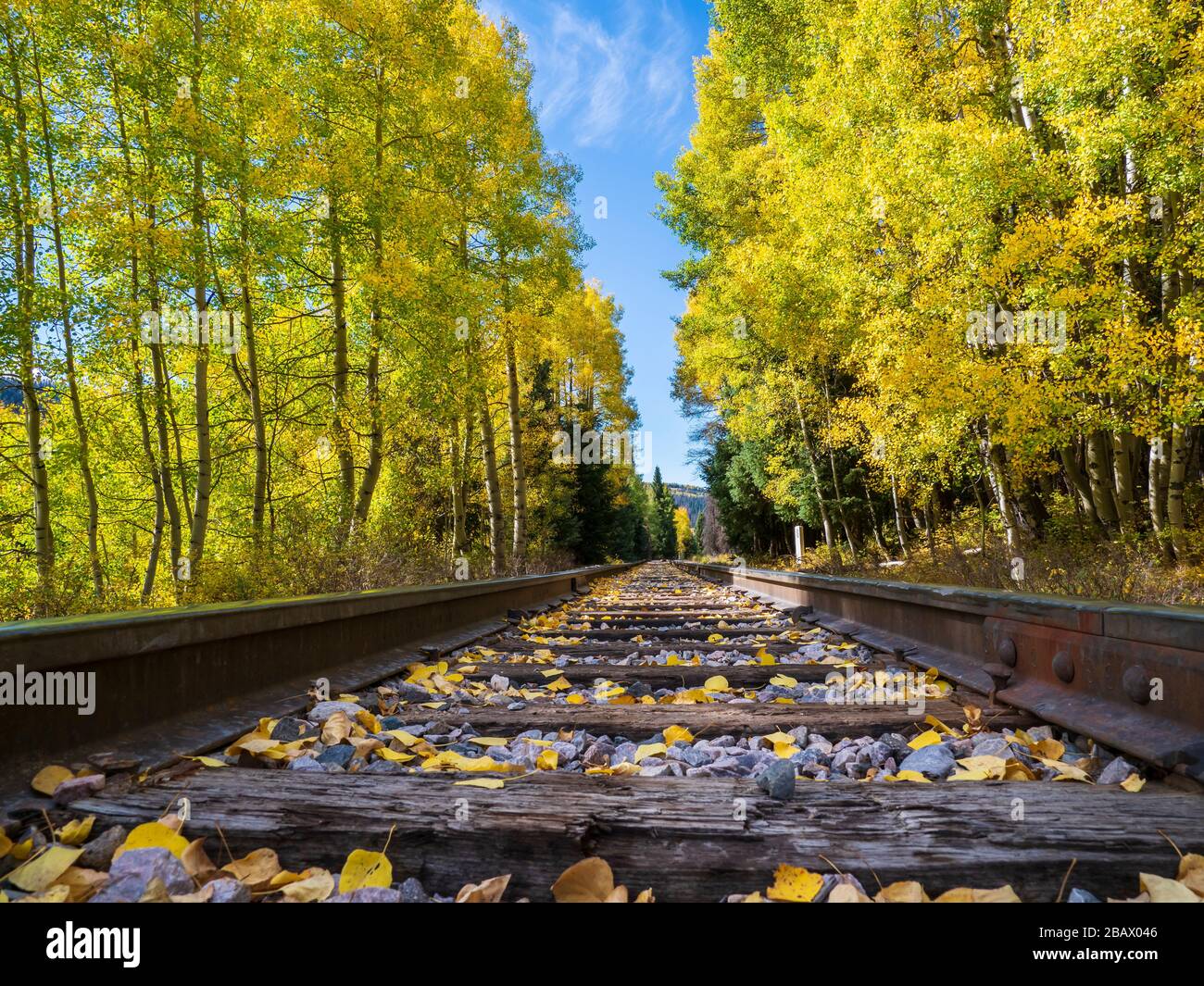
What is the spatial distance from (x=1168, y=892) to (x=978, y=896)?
311 millimetres

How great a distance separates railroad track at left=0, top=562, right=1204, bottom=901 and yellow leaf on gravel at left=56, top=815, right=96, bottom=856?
22 mm

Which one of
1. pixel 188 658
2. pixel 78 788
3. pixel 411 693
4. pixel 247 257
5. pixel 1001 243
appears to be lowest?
pixel 411 693

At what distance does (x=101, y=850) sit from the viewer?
124cm

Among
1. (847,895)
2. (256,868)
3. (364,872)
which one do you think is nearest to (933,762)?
(847,895)

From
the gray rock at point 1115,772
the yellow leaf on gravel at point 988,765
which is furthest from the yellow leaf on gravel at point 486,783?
the gray rock at point 1115,772

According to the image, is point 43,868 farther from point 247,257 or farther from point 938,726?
point 247,257

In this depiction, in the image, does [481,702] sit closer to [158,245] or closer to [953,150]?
[158,245]

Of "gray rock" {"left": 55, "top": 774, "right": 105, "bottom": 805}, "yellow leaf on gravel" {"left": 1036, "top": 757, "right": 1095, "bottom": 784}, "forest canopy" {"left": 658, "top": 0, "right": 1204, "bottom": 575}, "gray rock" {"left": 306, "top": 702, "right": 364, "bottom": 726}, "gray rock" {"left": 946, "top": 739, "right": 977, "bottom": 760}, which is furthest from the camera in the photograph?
"forest canopy" {"left": 658, "top": 0, "right": 1204, "bottom": 575}

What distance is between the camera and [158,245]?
7.87 metres

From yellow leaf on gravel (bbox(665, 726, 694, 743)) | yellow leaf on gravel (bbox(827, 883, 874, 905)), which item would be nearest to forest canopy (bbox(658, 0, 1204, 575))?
yellow leaf on gravel (bbox(665, 726, 694, 743))

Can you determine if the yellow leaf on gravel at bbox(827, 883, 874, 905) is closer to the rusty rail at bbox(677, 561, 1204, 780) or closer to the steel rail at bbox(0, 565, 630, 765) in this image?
the rusty rail at bbox(677, 561, 1204, 780)

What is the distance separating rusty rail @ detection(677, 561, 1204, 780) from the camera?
5.40 ft

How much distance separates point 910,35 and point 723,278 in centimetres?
637
